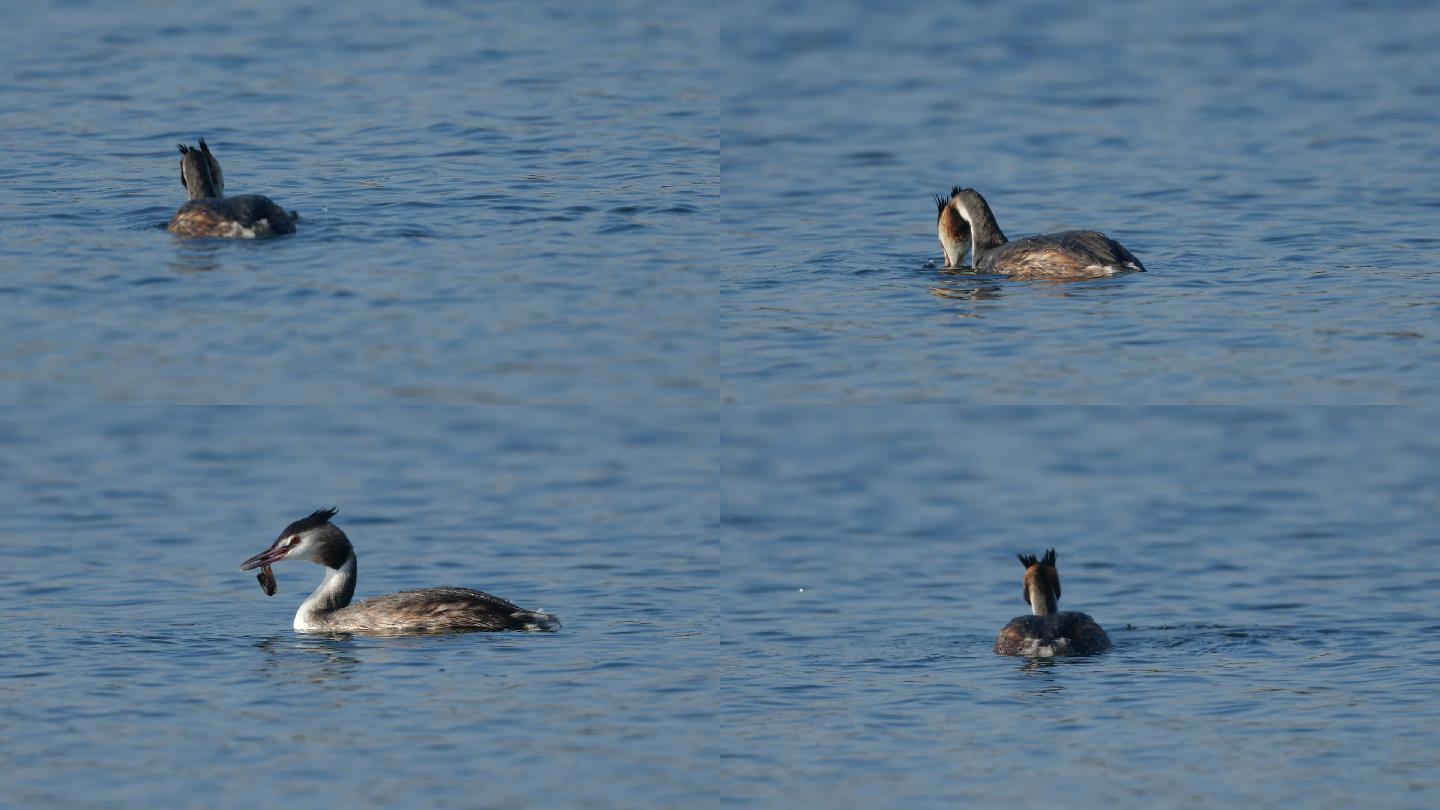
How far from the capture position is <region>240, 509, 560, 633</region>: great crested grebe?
15391mm

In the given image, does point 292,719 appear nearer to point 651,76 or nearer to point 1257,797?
point 1257,797

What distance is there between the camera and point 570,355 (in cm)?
1458

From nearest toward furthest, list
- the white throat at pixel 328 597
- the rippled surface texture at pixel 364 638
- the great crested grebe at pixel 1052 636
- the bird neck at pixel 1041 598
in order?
the rippled surface texture at pixel 364 638, the great crested grebe at pixel 1052 636, the white throat at pixel 328 597, the bird neck at pixel 1041 598

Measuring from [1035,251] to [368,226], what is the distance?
5.22 metres

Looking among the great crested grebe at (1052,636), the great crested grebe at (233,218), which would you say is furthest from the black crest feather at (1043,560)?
the great crested grebe at (233,218)

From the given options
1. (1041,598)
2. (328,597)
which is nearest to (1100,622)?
(1041,598)

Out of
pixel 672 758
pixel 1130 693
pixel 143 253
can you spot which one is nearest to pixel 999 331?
pixel 1130 693

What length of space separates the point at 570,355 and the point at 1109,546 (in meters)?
5.91

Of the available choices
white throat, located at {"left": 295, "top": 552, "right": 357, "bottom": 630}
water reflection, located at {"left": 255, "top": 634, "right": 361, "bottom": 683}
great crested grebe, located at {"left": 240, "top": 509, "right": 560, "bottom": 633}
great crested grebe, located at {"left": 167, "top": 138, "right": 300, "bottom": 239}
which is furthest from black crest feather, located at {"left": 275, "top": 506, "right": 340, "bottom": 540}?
great crested grebe, located at {"left": 167, "top": 138, "right": 300, "bottom": 239}

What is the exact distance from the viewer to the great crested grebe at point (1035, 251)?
1688 cm


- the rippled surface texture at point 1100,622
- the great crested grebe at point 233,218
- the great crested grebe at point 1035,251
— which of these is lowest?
the rippled surface texture at point 1100,622

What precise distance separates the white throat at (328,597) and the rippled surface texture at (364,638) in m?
0.25

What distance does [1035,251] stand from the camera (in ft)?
57.2

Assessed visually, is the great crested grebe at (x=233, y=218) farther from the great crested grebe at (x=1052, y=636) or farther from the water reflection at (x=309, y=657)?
the great crested grebe at (x=1052, y=636)
